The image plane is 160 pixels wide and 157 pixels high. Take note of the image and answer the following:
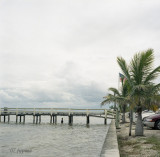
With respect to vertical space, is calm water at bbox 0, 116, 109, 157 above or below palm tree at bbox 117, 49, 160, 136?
below

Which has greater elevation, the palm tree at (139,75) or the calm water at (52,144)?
the palm tree at (139,75)

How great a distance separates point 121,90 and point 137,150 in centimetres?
2025

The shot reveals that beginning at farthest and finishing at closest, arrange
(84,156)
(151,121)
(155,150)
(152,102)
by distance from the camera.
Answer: (151,121)
(152,102)
(84,156)
(155,150)

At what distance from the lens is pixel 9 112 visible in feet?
149

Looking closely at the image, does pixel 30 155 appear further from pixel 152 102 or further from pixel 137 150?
pixel 152 102

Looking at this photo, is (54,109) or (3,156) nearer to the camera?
(3,156)

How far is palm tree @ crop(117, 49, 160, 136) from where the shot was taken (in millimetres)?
13524

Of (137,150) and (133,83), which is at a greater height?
(133,83)

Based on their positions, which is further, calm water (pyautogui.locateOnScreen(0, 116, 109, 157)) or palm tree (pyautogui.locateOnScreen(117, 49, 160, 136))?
palm tree (pyautogui.locateOnScreen(117, 49, 160, 136))

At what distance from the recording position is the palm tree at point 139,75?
13.5 m

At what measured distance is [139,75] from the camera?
14.0 meters

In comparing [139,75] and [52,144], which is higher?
[139,75]

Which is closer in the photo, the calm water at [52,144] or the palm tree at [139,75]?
the calm water at [52,144]

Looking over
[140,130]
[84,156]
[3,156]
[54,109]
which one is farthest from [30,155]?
[54,109]
